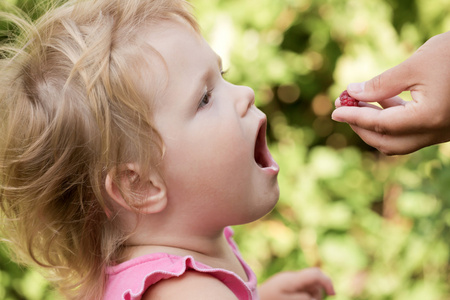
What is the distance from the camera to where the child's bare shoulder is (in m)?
1.01

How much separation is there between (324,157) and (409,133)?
1.18 metres

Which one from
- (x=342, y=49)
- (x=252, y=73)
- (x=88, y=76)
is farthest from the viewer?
(x=342, y=49)

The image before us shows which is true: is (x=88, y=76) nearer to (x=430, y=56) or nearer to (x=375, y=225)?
(x=430, y=56)

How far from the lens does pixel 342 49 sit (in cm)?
240

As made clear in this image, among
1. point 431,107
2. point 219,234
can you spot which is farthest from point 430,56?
point 219,234

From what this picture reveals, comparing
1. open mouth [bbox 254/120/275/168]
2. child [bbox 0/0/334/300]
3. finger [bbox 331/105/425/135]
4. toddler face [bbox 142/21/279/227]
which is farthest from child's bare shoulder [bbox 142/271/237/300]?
finger [bbox 331/105/425/135]

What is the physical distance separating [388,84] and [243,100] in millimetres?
267

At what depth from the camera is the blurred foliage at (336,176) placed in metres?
2.13

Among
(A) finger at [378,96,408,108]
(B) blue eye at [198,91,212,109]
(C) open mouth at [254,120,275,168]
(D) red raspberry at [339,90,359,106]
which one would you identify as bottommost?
(C) open mouth at [254,120,275,168]

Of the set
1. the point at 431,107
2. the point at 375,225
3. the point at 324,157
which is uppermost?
the point at 431,107

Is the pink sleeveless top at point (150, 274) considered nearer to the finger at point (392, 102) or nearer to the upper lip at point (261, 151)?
the upper lip at point (261, 151)

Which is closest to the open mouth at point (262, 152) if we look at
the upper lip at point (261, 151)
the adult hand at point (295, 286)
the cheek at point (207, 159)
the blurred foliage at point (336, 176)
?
the upper lip at point (261, 151)

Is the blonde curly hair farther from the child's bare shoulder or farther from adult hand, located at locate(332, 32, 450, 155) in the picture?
adult hand, located at locate(332, 32, 450, 155)

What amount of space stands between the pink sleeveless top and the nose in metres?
0.29
